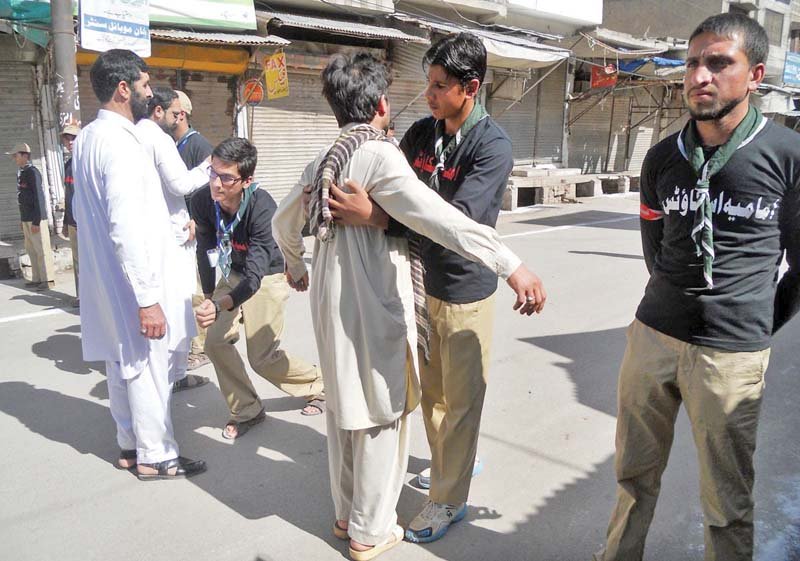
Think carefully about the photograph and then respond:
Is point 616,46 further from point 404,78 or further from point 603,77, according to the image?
point 404,78

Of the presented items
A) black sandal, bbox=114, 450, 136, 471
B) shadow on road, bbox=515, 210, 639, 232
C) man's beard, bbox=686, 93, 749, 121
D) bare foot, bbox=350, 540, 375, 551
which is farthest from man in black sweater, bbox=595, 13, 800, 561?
shadow on road, bbox=515, 210, 639, 232

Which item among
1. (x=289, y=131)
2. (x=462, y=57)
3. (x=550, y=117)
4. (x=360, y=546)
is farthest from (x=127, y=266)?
(x=550, y=117)

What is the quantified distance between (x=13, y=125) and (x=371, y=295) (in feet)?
28.5

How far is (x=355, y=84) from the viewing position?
7.42 feet

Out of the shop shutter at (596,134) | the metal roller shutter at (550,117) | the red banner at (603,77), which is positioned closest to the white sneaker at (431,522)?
the red banner at (603,77)

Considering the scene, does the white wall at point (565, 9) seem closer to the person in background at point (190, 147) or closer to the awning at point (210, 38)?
the awning at point (210, 38)

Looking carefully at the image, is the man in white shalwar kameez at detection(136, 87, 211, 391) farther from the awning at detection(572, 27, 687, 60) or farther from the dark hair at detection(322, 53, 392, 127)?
the awning at detection(572, 27, 687, 60)

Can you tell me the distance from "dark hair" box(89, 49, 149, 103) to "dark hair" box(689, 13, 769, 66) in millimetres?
2457

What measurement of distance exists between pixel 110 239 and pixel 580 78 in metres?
18.4

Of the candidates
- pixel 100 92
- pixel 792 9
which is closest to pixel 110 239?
pixel 100 92

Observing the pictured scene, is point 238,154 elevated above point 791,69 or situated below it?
below

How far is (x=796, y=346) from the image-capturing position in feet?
17.4

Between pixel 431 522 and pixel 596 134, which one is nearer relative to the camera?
pixel 431 522

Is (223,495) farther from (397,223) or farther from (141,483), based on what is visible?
(397,223)
